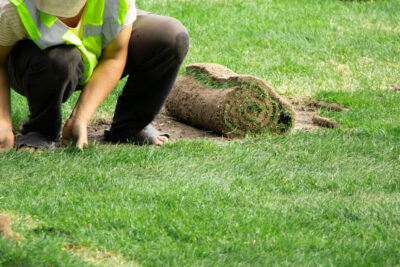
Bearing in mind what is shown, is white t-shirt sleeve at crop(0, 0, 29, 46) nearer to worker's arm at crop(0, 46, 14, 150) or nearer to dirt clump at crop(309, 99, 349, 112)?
worker's arm at crop(0, 46, 14, 150)

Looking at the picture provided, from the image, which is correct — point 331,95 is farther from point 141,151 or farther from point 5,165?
point 5,165

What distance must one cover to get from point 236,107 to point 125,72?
0.92 m

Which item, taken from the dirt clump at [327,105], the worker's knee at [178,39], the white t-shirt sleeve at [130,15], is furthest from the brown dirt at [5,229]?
the dirt clump at [327,105]

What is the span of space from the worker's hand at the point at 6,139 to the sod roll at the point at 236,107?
4.94ft

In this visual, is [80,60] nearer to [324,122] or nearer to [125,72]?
[125,72]

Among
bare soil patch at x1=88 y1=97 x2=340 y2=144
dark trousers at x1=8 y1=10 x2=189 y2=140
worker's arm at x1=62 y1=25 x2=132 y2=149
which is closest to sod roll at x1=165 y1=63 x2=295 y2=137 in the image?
bare soil patch at x1=88 y1=97 x2=340 y2=144

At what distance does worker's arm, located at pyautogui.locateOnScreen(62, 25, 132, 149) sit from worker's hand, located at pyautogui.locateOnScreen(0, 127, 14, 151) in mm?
317

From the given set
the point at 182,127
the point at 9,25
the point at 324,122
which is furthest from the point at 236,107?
the point at 9,25

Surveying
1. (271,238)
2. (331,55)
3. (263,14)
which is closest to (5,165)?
(271,238)

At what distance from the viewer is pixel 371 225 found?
3.00 metres

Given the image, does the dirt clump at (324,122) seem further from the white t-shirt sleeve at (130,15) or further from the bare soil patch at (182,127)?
the white t-shirt sleeve at (130,15)

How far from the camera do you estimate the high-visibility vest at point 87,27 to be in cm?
359

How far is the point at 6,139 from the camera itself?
3818 millimetres

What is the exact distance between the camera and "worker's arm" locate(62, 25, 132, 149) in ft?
12.4
